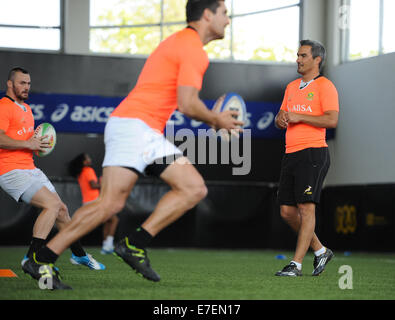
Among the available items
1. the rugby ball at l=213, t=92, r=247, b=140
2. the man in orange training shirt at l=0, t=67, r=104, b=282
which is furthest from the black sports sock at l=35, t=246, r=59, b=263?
the man in orange training shirt at l=0, t=67, r=104, b=282

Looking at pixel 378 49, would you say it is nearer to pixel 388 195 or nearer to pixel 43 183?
pixel 388 195

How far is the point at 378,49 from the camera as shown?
47.4ft

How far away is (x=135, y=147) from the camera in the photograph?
15.8 ft

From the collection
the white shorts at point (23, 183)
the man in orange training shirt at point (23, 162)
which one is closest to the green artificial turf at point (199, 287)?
the man in orange training shirt at point (23, 162)

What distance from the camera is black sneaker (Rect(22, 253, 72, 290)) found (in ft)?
15.7

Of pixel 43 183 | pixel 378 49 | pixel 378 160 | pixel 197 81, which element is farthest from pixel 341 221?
pixel 197 81

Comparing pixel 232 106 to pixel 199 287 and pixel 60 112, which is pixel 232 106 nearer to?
pixel 199 287

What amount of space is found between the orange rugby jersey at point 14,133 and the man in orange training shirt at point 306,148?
233 centimetres

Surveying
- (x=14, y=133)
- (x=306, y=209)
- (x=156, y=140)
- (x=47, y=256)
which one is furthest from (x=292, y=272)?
(x=14, y=133)

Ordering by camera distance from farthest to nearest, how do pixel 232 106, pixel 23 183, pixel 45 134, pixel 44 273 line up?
pixel 45 134 → pixel 23 183 → pixel 232 106 → pixel 44 273

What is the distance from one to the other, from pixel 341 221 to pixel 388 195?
165 centimetres

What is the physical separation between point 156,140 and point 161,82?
0.39 meters

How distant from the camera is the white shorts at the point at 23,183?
6672mm

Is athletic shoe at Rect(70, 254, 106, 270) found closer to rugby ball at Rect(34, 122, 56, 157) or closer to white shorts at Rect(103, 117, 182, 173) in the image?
rugby ball at Rect(34, 122, 56, 157)
